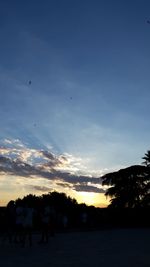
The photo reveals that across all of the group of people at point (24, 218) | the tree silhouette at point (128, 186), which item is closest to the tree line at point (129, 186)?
the tree silhouette at point (128, 186)

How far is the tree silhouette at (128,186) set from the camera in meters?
62.8

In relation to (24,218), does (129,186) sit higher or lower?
higher

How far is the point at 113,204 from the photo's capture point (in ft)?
206

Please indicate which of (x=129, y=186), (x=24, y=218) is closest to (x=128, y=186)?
(x=129, y=186)

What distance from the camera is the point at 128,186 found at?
63875mm

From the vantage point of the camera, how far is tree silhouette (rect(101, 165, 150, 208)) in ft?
206

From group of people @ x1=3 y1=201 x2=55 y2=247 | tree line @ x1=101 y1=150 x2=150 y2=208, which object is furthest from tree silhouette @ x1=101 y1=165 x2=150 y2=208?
group of people @ x1=3 y1=201 x2=55 y2=247

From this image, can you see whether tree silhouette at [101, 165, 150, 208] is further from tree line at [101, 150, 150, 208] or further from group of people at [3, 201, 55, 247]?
group of people at [3, 201, 55, 247]

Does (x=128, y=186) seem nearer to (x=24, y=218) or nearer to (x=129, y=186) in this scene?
(x=129, y=186)

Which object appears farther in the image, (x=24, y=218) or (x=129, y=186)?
(x=129, y=186)

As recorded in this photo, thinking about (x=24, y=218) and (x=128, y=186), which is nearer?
(x=24, y=218)

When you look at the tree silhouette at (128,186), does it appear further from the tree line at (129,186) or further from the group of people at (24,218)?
the group of people at (24,218)

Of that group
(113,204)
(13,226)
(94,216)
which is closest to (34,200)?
(113,204)

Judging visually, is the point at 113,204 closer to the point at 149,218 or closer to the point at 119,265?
the point at 149,218
